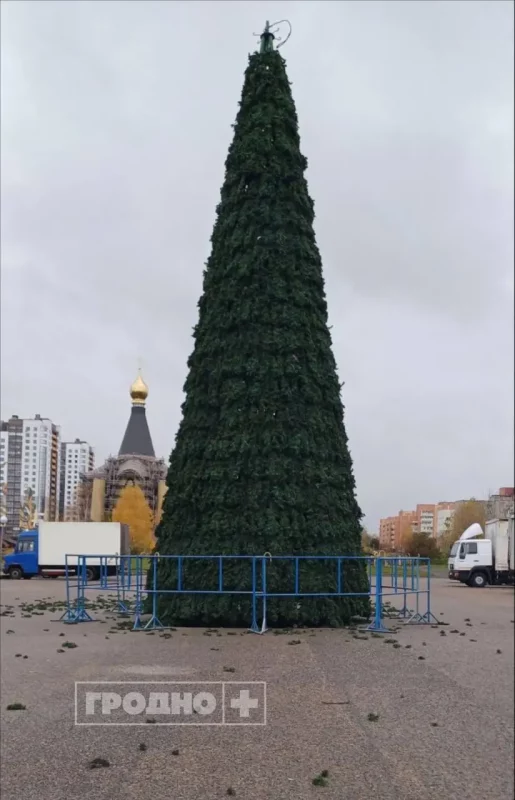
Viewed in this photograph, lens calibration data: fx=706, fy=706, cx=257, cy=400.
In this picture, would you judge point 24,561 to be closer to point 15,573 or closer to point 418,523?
point 15,573

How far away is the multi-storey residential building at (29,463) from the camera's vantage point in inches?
367

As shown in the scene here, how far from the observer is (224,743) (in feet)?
16.7

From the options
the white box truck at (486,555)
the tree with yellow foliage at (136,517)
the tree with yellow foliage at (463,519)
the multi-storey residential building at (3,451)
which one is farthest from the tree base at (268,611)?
the tree with yellow foliage at (463,519)

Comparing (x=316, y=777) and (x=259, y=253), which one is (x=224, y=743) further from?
(x=259, y=253)

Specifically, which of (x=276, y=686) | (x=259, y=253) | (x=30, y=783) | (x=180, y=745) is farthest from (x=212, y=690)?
(x=259, y=253)

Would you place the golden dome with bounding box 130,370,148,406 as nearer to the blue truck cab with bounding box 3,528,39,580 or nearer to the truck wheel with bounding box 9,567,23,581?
the blue truck cab with bounding box 3,528,39,580

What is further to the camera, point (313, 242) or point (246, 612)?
point (313, 242)

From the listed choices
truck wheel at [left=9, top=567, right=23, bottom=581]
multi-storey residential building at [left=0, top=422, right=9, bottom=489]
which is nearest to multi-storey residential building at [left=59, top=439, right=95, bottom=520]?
multi-storey residential building at [left=0, top=422, right=9, bottom=489]

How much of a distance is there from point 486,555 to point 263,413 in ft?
35.0

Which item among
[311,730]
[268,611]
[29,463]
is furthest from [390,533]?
[268,611]

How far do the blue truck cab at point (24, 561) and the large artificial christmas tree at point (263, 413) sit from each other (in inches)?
938

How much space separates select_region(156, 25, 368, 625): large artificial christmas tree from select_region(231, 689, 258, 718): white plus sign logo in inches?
232

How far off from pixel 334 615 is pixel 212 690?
6.17 metres

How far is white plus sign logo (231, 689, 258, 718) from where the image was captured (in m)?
5.84
